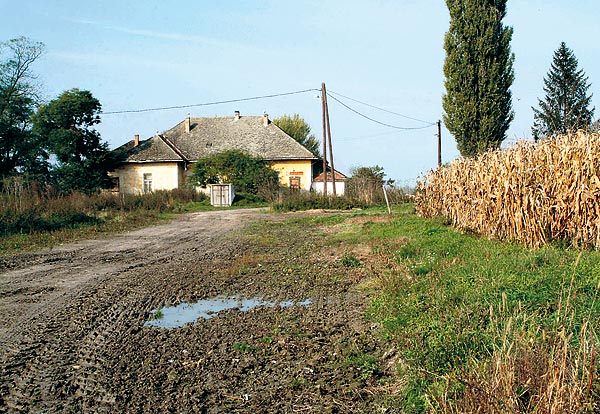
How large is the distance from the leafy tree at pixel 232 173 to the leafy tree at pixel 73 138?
797 centimetres

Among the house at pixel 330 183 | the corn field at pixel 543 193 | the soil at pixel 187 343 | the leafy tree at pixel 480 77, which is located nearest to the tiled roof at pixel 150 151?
the house at pixel 330 183

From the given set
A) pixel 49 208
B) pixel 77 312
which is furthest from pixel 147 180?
pixel 77 312

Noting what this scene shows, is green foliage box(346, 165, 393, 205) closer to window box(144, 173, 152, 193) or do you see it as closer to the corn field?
window box(144, 173, 152, 193)

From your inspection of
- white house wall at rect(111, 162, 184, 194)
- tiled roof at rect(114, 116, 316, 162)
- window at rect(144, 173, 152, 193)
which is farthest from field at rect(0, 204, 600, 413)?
tiled roof at rect(114, 116, 316, 162)

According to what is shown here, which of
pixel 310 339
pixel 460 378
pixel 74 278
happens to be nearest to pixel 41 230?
pixel 74 278

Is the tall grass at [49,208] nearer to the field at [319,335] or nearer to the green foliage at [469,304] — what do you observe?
the field at [319,335]

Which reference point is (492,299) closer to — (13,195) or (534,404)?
(534,404)

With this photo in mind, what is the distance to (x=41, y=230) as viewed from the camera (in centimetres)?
1867

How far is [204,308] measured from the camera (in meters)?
7.95

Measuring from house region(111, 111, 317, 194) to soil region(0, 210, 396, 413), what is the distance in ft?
130

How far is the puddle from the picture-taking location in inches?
284

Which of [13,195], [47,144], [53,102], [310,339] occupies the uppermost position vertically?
[53,102]

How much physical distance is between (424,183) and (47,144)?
31.9 meters

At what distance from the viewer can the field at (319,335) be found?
4.00 metres
